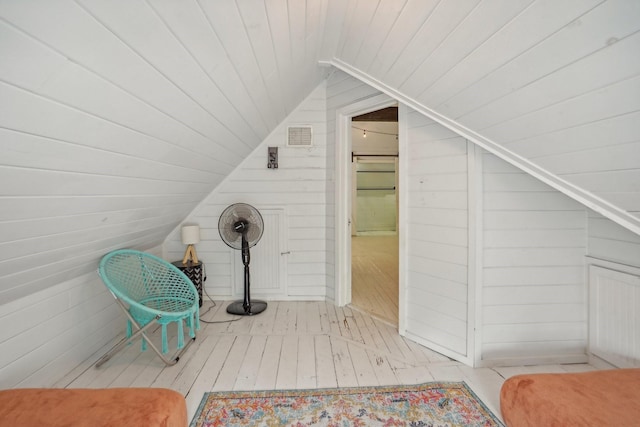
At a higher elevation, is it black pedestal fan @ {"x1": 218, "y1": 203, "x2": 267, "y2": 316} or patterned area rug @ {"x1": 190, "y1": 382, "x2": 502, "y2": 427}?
black pedestal fan @ {"x1": 218, "y1": 203, "x2": 267, "y2": 316}

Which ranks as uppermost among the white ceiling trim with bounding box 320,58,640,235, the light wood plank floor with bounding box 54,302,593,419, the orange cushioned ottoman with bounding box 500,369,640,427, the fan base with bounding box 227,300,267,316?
the white ceiling trim with bounding box 320,58,640,235

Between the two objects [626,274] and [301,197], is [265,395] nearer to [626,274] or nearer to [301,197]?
[301,197]

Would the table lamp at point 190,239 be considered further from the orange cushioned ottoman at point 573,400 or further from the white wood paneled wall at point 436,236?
the orange cushioned ottoman at point 573,400

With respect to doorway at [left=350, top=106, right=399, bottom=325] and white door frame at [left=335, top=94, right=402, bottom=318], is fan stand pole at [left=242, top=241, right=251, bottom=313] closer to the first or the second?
white door frame at [left=335, top=94, right=402, bottom=318]

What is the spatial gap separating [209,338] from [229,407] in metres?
0.93

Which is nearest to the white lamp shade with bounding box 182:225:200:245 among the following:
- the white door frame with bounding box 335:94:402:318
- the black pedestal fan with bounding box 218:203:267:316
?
the black pedestal fan with bounding box 218:203:267:316

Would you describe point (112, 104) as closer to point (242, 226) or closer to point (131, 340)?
point (131, 340)

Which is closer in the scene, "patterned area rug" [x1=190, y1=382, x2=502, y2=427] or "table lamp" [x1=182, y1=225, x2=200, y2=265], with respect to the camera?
"patterned area rug" [x1=190, y1=382, x2=502, y2=427]

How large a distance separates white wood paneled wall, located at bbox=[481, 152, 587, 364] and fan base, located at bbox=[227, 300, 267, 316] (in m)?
2.05

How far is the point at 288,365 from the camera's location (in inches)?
83.4

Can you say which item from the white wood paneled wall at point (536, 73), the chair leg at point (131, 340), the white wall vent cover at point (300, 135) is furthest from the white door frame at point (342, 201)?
the chair leg at point (131, 340)

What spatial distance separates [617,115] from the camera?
981mm

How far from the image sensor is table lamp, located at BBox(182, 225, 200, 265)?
308 cm

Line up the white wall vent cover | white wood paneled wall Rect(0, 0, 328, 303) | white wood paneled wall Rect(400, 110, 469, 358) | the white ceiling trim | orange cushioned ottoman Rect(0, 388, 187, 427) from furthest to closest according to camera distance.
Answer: the white wall vent cover < white wood paneled wall Rect(400, 110, 469, 358) < the white ceiling trim < orange cushioned ottoman Rect(0, 388, 187, 427) < white wood paneled wall Rect(0, 0, 328, 303)
